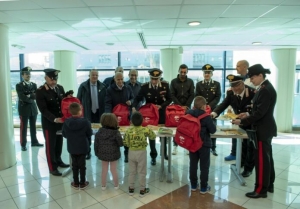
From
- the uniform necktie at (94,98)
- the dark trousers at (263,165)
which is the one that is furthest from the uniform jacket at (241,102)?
the uniform necktie at (94,98)

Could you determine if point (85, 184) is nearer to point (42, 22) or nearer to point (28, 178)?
point (28, 178)

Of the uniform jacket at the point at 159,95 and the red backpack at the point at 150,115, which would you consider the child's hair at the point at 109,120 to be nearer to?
the red backpack at the point at 150,115

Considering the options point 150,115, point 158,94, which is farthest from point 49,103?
point 158,94

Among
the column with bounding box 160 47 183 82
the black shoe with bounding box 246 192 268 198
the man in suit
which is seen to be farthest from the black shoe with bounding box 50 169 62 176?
the column with bounding box 160 47 183 82

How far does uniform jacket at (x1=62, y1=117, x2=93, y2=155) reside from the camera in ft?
10.2

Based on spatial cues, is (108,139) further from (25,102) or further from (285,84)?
(285,84)

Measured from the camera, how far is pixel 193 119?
2877mm

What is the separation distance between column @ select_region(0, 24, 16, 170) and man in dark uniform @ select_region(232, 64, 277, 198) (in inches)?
151

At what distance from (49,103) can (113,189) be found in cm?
159

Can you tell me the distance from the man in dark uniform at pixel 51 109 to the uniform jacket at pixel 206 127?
1.92 metres

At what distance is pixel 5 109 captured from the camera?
4.11 metres

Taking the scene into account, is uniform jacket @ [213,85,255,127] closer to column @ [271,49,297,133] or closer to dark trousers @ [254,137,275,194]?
dark trousers @ [254,137,275,194]

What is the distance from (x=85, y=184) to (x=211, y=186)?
Answer: 1.78m

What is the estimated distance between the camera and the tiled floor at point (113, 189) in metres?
2.93
